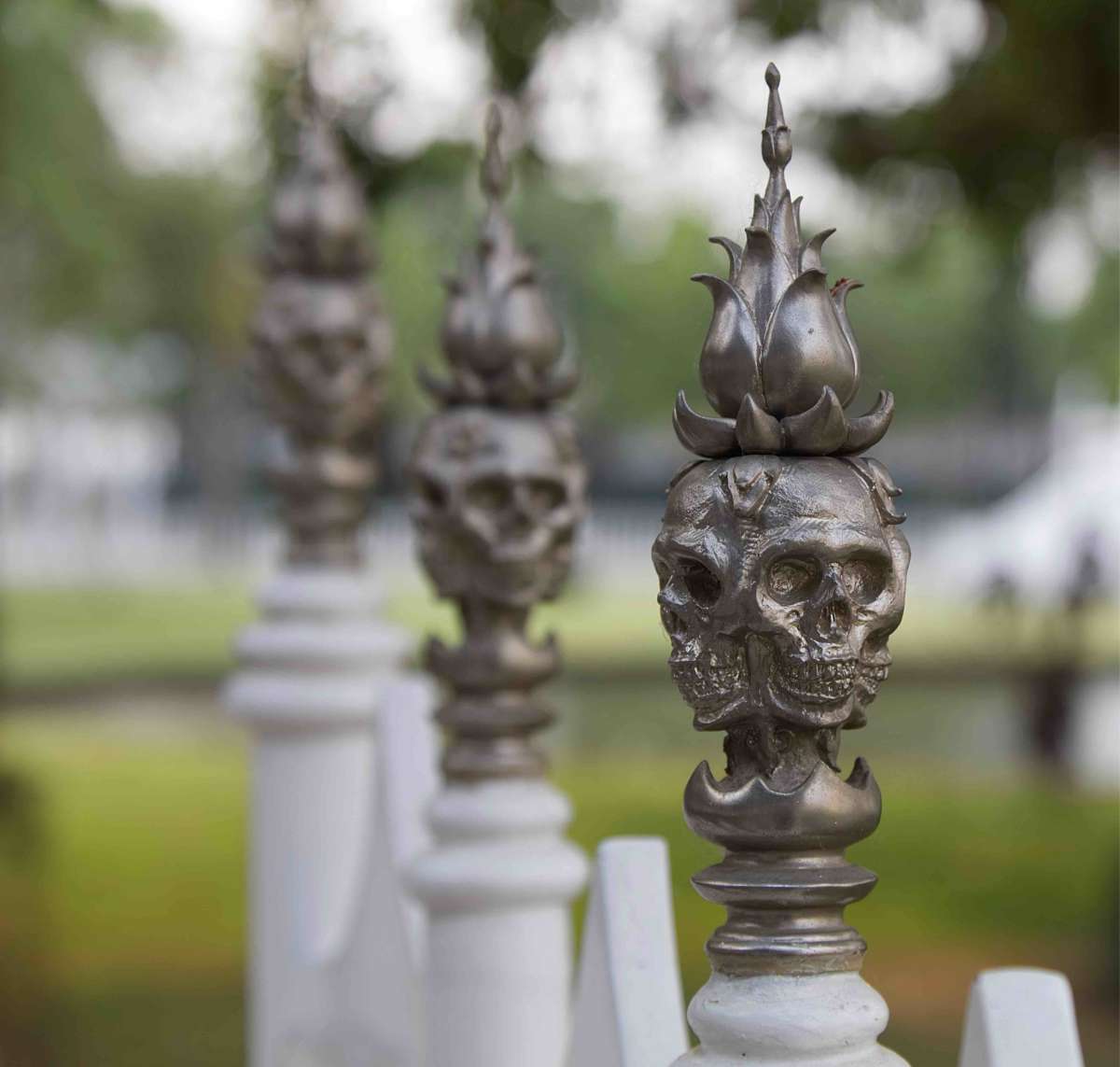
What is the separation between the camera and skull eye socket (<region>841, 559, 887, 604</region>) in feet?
4.78

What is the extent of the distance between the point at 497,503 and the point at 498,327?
0.25 m

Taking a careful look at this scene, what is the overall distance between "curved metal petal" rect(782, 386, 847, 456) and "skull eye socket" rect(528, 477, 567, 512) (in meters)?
1.30

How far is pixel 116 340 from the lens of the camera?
83.2ft

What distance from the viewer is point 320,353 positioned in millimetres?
3951

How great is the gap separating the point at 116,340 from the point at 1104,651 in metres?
13.1

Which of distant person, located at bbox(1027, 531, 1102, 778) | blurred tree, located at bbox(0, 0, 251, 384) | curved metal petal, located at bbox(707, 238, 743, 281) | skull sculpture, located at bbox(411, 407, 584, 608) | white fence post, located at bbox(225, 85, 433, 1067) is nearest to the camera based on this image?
curved metal petal, located at bbox(707, 238, 743, 281)

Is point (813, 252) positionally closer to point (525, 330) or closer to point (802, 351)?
point (802, 351)

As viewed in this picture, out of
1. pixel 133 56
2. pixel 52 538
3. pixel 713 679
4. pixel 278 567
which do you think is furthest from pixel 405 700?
pixel 52 538

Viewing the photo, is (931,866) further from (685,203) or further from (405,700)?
(685,203)

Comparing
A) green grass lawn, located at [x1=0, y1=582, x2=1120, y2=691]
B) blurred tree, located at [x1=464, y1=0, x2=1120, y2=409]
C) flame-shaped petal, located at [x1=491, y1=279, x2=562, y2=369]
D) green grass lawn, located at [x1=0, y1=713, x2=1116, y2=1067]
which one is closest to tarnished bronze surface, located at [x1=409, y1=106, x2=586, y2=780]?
flame-shaped petal, located at [x1=491, y1=279, x2=562, y2=369]

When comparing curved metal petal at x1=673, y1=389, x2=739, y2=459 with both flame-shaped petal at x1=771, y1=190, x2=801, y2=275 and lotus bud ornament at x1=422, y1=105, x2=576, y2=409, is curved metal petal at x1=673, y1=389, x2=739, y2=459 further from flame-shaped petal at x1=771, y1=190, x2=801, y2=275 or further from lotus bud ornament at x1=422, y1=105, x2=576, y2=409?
lotus bud ornament at x1=422, y1=105, x2=576, y2=409

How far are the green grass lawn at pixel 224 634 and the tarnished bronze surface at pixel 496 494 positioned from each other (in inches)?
588

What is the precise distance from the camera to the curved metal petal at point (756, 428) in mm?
1455

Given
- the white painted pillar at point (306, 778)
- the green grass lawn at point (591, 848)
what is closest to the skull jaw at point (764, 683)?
the white painted pillar at point (306, 778)
